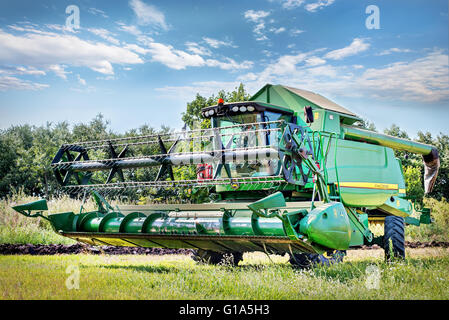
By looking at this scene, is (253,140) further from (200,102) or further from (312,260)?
(200,102)

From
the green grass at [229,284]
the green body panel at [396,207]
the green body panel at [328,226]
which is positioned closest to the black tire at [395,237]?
the green body panel at [396,207]

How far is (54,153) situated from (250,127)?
61.4 feet

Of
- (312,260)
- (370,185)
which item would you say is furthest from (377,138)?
(312,260)

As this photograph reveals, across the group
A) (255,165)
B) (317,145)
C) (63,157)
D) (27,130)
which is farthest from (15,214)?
(27,130)

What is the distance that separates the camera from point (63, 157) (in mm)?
8438

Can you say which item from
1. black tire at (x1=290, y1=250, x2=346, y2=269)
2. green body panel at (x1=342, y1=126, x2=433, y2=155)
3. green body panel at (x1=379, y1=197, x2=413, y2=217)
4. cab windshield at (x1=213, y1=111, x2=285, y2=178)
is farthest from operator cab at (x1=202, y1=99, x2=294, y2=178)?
green body panel at (x1=379, y1=197, x2=413, y2=217)

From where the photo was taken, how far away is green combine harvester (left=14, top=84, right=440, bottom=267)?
6664 mm

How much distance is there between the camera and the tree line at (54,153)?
22.3 metres

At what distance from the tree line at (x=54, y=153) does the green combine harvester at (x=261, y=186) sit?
21.6 ft

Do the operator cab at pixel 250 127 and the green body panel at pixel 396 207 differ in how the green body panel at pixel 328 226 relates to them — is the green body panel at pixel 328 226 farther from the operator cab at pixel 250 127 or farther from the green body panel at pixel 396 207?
the green body panel at pixel 396 207

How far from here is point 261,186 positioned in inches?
323

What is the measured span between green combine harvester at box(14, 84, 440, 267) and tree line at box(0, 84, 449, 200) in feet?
21.6

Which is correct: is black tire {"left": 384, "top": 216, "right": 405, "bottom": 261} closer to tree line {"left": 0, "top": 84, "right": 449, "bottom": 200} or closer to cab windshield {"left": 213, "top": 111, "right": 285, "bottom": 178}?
cab windshield {"left": 213, "top": 111, "right": 285, "bottom": 178}

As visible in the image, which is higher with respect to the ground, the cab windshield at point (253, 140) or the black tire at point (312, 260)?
the cab windshield at point (253, 140)
